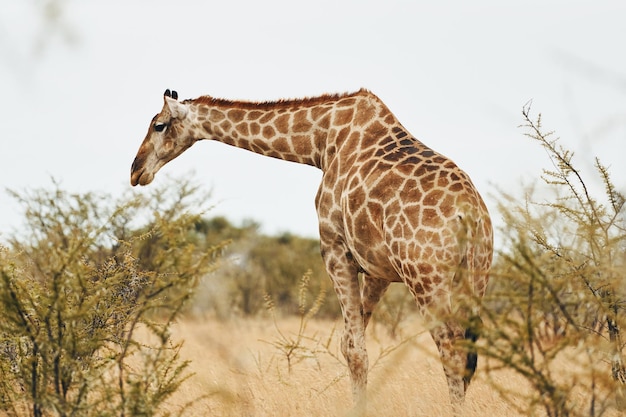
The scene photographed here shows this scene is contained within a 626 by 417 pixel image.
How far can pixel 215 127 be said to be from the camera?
769cm

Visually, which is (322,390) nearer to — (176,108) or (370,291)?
(370,291)

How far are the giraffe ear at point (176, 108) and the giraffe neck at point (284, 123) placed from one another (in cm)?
10

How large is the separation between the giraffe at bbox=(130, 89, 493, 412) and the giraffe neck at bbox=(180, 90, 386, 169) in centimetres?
1

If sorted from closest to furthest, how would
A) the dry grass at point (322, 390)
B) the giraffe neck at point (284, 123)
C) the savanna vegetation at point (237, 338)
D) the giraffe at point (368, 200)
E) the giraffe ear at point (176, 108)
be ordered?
the savanna vegetation at point (237, 338) < the giraffe at point (368, 200) < the dry grass at point (322, 390) < the giraffe neck at point (284, 123) < the giraffe ear at point (176, 108)

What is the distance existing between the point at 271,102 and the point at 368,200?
203 cm

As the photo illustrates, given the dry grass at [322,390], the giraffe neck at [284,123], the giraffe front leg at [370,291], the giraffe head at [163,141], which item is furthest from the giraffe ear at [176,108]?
the giraffe front leg at [370,291]

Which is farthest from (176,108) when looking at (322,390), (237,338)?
(237,338)

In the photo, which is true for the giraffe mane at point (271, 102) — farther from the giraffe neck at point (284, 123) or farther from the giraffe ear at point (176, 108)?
the giraffe ear at point (176, 108)

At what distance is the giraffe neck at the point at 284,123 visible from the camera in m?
7.02

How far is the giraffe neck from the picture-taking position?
7.02 meters

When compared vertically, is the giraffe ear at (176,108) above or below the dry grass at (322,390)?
above

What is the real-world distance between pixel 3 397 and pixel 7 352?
1.88ft

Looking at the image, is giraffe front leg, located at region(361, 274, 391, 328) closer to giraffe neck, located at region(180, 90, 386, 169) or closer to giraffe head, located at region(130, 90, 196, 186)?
giraffe neck, located at region(180, 90, 386, 169)

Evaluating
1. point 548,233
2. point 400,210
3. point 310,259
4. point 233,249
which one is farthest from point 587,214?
point 233,249
